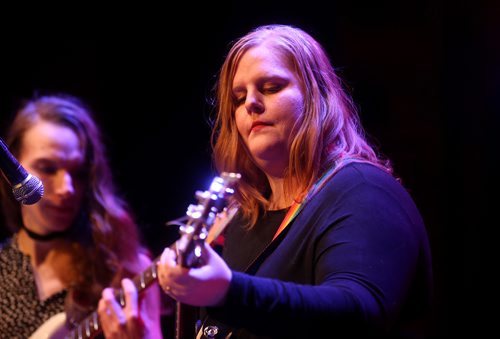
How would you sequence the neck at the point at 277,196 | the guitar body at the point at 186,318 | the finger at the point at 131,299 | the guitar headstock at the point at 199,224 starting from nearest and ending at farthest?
the guitar headstock at the point at 199,224 → the neck at the point at 277,196 → the guitar body at the point at 186,318 → the finger at the point at 131,299

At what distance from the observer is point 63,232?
9.62ft

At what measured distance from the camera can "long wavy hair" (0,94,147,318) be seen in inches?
113

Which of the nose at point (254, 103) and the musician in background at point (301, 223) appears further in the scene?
the nose at point (254, 103)

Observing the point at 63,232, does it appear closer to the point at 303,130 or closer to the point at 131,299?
the point at 131,299

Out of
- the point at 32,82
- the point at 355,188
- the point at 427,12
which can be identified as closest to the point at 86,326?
the point at 355,188

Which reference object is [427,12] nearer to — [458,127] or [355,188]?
[458,127]

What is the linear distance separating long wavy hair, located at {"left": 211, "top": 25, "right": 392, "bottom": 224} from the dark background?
1.95 feet

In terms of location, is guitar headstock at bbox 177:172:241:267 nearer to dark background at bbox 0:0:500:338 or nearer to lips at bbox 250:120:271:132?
lips at bbox 250:120:271:132

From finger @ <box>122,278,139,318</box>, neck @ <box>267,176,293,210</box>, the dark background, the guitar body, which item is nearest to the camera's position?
neck @ <box>267,176,293,210</box>

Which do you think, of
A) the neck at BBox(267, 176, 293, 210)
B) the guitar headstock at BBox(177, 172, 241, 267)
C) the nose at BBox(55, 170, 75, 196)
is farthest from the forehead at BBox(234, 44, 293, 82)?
the nose at BBox(55, 170, 75, 196)

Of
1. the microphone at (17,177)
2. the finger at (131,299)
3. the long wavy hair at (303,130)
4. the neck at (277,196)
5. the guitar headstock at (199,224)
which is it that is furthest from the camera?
the finger at (131,299)

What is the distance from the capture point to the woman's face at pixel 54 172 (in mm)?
2836

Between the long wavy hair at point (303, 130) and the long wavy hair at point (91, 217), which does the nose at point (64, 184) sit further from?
the long wavy hair at point (303, 130)

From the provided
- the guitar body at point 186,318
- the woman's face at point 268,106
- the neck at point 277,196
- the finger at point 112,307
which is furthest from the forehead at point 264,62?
the finger at point 112,307
